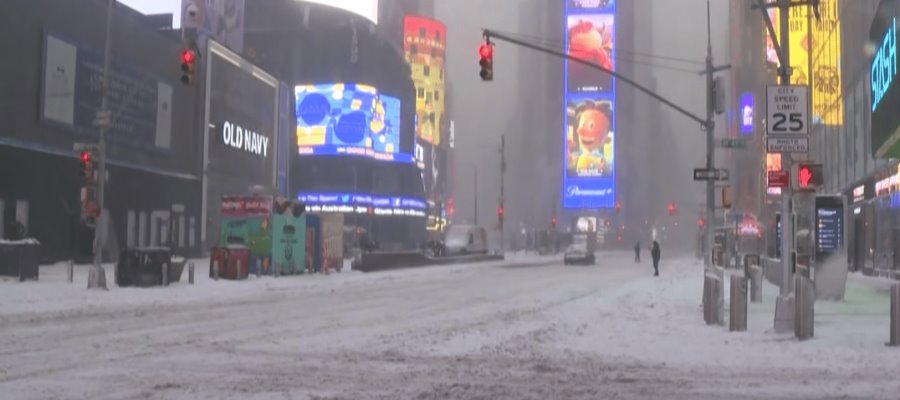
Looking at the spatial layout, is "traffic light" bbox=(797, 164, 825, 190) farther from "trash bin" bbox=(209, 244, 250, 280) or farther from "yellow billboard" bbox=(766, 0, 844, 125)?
"yellow billboard" bbox=(766, 0, 844, 125)

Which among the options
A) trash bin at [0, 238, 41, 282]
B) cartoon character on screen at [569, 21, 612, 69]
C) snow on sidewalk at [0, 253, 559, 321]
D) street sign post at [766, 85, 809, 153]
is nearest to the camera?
street sign post at [766, 85, 809, 153]

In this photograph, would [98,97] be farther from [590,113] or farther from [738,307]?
[590,113]

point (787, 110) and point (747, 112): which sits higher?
point (747, 112)

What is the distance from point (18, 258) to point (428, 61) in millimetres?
140948

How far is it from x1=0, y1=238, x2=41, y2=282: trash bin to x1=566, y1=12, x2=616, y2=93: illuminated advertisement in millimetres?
149139

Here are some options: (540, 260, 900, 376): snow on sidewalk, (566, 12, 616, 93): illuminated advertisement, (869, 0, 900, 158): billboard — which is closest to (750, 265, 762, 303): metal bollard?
(540, 260, 900, 376): snow on sidewalk

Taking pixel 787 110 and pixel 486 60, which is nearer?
pixel 787 110

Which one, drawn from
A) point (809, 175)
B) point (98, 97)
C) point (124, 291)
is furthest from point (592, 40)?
point (809, 175)

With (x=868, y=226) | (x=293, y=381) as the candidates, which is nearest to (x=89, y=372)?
(x=293, y=381)

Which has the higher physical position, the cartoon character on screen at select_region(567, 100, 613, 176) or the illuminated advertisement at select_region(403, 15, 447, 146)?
the illuminated advertisement at select_region(403, 15, 447, 146)

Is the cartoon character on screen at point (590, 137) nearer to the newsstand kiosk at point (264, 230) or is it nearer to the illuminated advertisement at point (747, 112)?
the illuminated advertisement at point (747, 112)

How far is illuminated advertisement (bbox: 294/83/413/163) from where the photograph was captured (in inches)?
4016

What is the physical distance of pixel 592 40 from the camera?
174375mm

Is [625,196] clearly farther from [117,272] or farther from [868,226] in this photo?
[117,272]
